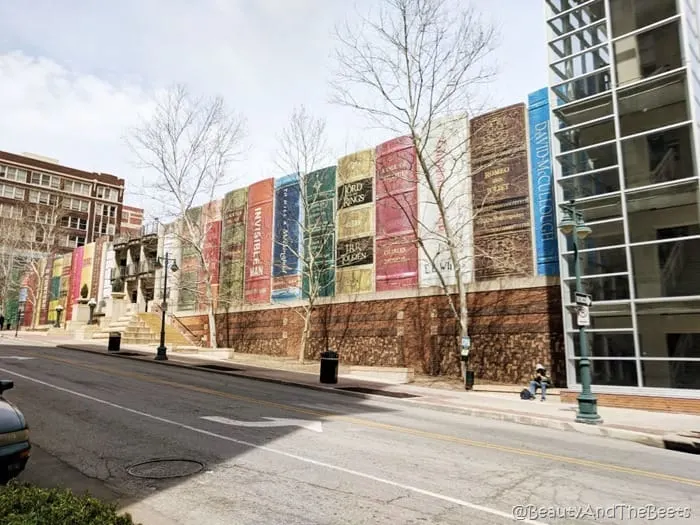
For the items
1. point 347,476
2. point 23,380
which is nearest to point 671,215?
point 347,476

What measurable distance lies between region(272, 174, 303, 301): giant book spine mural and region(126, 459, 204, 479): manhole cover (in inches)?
941

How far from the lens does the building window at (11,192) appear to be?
269 feet

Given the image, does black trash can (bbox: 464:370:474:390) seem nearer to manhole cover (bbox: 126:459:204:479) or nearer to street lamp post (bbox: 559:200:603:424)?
street lamp post (bbox: 559:200:603:424)

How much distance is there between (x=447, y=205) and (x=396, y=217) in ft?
11.1

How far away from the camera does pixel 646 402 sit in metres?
14.6

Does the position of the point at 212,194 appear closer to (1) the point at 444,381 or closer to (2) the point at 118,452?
(1) the point at 444,381

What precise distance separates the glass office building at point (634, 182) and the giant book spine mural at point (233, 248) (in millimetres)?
23722

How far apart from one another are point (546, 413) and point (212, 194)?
27.4 meters

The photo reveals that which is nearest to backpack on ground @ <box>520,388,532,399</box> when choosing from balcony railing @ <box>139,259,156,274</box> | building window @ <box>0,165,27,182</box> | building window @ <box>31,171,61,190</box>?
balcony railing @ <box>139,259,156,274</box>

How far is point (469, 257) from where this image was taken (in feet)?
69.4

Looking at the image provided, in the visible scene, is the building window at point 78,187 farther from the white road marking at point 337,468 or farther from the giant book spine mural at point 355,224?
the white road marking at point 337,468

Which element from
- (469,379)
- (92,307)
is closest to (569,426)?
(469,379)

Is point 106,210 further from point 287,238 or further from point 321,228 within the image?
point 321,228

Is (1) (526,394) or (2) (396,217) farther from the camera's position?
(2) (396,217)
